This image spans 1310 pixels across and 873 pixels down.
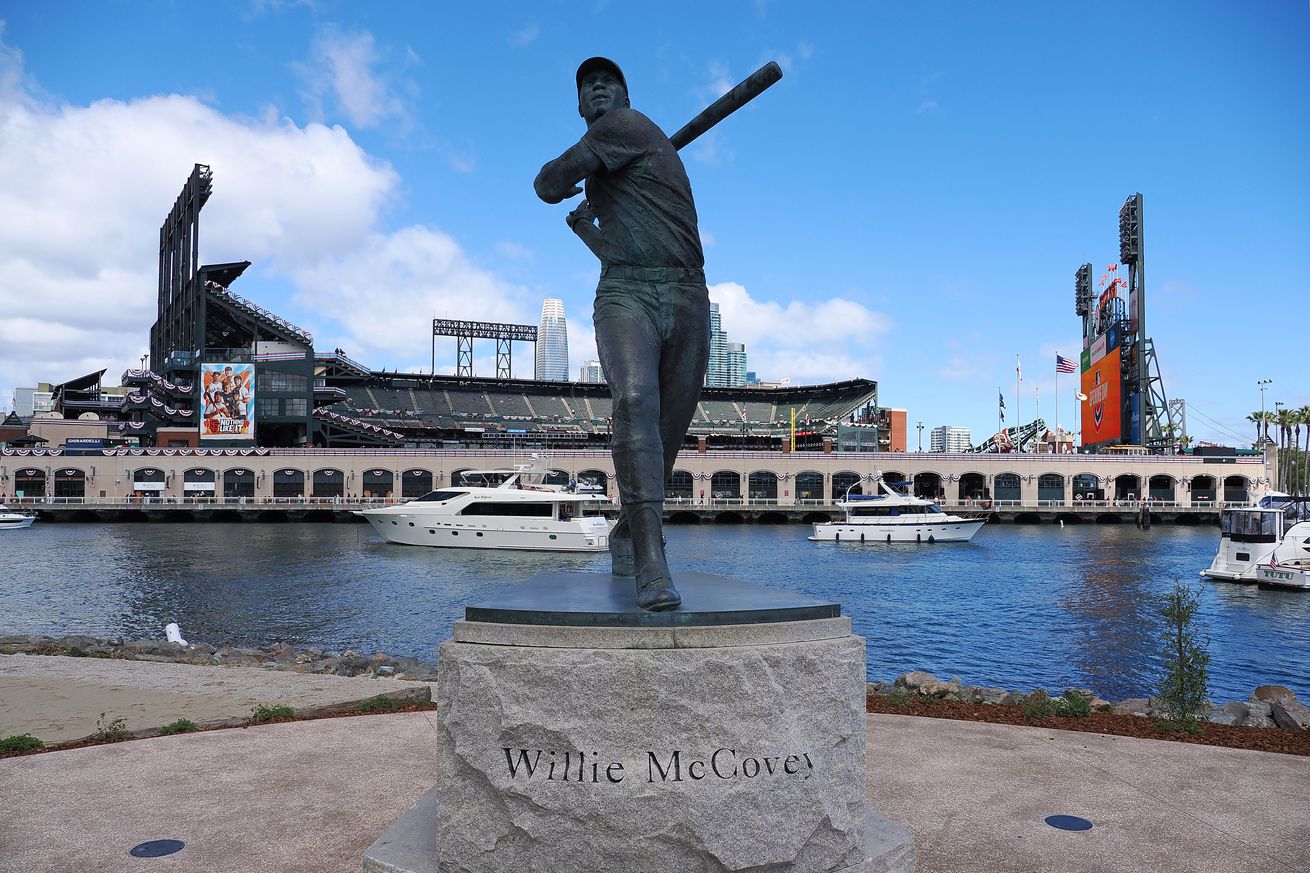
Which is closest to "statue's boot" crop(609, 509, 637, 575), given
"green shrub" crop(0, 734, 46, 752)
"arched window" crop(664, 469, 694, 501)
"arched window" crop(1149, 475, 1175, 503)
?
"green shrub" crop(0, 734, 46, 752)

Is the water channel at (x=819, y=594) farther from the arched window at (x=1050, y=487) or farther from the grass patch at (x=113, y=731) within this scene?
the arched window at (x=1050, y=487)

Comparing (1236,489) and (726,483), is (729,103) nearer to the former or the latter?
(726,483)

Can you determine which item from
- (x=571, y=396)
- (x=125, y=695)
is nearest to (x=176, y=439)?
(x=571, y=396)

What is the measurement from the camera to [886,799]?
19.9ft

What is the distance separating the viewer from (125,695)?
34.1ft

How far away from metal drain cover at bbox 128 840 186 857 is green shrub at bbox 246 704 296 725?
3.62 m

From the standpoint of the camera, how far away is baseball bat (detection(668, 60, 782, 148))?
5.65m

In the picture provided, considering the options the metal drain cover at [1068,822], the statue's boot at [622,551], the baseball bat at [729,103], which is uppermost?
the baseball bat at [729,103]

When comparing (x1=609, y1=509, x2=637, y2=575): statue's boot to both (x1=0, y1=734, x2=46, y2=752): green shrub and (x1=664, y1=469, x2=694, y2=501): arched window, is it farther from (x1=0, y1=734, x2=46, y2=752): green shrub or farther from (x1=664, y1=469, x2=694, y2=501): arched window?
(x1=664, y1=469, x2=694, y2=501): arched window

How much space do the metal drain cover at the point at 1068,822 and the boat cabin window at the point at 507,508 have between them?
40686mm

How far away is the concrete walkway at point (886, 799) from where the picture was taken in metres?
5.07

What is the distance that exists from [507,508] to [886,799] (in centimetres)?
4091

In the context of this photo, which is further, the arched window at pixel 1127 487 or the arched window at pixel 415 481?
the arched window at pixel 1127 487

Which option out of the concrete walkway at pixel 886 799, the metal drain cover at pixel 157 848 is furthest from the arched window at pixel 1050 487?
the metal drain cover at pixel 157 848
